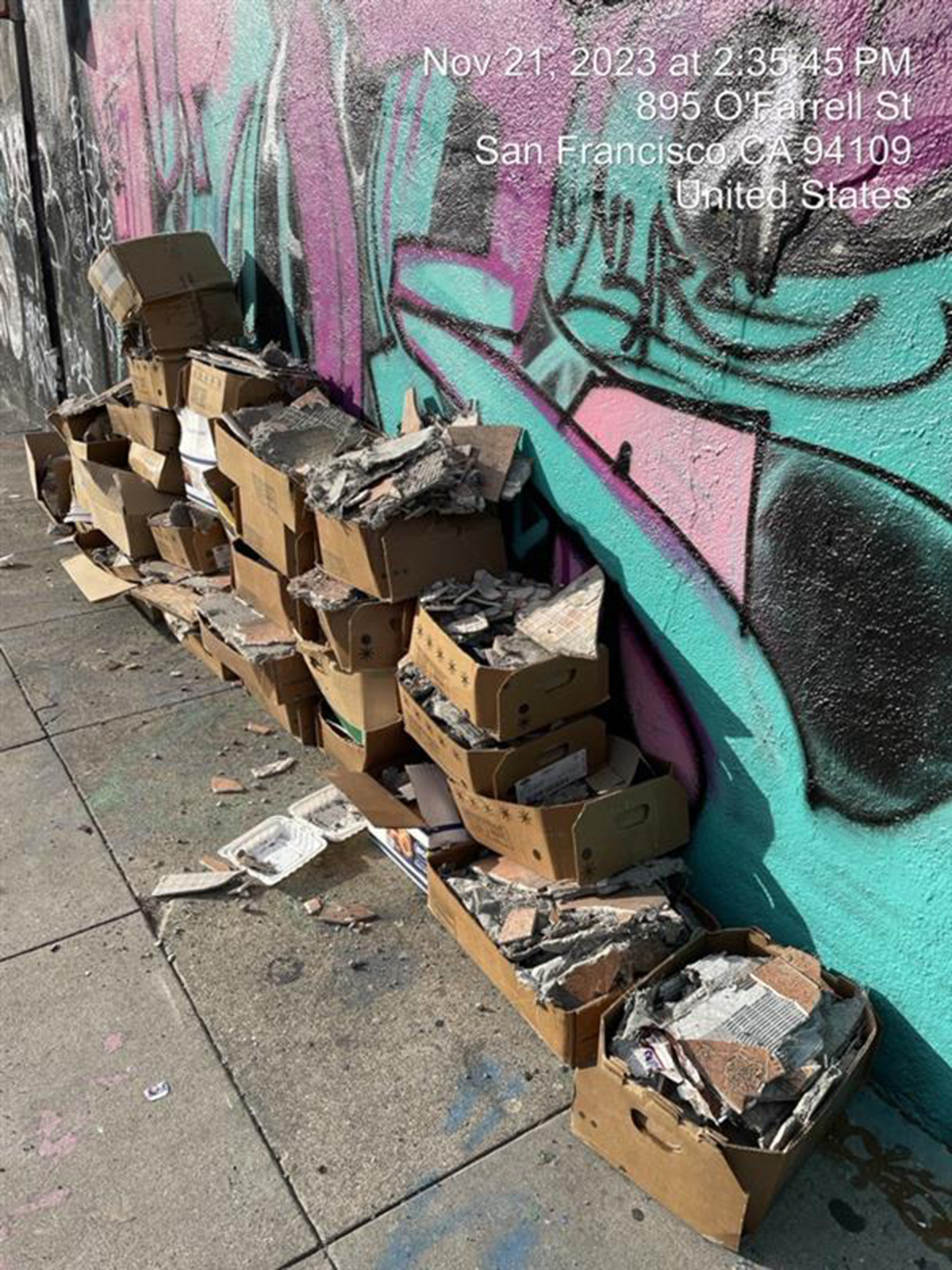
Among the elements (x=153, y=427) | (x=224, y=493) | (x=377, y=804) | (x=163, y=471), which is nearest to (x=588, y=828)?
(x=377, y=804)

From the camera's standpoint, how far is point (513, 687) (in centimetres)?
281

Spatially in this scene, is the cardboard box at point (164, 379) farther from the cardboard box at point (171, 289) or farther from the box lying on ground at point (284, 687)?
the box lying on ground at point (284, 687)

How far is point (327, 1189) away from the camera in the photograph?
236 cm

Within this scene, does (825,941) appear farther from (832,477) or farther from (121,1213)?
(121,1213)

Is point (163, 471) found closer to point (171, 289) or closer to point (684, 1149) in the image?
point (171, 289)

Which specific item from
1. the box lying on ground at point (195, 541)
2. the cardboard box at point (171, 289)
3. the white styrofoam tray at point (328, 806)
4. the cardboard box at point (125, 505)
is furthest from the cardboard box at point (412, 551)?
the cardboard box at point (171, 289)

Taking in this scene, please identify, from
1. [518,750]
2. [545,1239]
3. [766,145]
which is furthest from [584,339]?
[545,1239]

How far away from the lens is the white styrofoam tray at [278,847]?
3.35 m

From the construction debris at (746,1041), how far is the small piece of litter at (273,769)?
1854mm

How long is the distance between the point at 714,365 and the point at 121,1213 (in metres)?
2.51

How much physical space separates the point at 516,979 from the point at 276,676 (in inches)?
65.6

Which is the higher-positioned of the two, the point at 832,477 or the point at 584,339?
the point at 584,339

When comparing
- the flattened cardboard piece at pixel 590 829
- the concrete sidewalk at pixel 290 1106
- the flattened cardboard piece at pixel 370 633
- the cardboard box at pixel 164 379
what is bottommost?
the concrete sidewalk at pixel 290 1106

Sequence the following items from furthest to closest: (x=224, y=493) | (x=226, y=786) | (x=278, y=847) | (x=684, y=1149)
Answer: (x=224, y=493), (x=226, y=786), (x=278, y=847), (x=684, y=1149)
